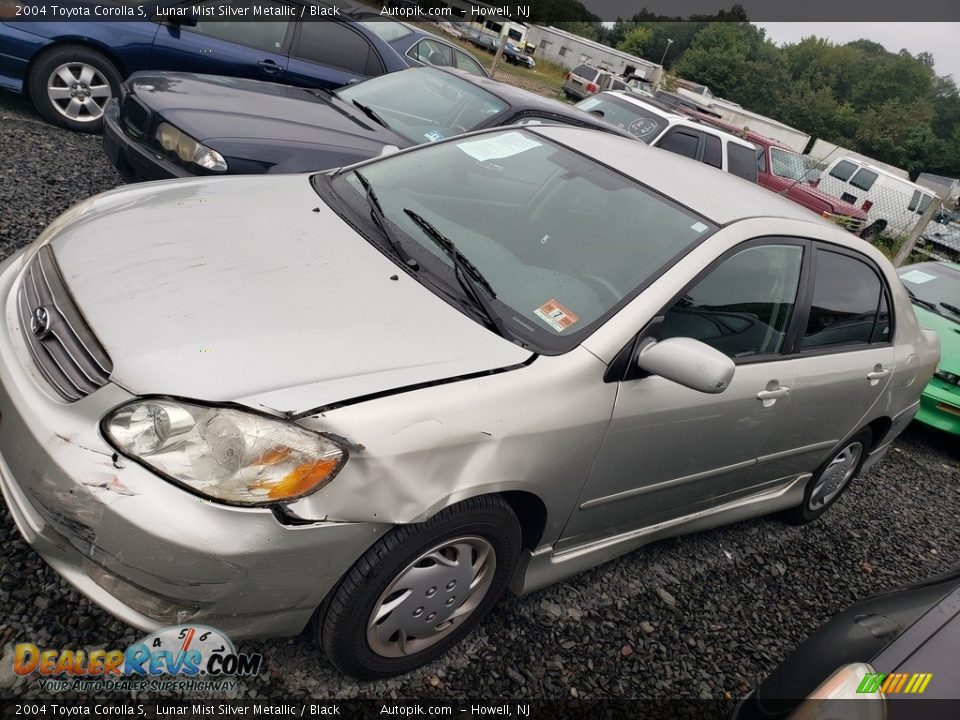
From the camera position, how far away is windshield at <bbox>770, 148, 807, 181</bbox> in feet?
46.9

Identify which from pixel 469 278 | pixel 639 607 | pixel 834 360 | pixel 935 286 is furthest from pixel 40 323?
pixel 935 286

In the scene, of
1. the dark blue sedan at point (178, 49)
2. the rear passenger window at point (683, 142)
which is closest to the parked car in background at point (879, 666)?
the dark blue sedan at point (178, 49)

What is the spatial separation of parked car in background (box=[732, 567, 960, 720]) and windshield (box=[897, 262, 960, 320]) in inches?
205

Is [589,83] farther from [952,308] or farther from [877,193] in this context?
[952,308]

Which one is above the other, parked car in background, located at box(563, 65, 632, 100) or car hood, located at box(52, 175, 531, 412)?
parked car in background, located at box(563, 65, 632, 100)

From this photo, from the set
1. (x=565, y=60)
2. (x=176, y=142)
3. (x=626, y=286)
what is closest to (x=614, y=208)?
(x=626, y=286)

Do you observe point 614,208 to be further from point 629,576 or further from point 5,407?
point 5,407

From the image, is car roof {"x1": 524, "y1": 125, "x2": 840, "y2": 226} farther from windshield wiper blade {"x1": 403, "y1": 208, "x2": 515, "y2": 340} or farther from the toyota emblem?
the toyota emblem

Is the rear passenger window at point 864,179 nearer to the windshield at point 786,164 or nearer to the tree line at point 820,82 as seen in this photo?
the windshield at point 786,164

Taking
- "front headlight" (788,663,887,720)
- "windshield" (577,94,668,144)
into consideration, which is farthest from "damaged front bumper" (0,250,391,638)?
"windshield" (577,94,668,144)

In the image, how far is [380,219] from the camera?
2.64 m

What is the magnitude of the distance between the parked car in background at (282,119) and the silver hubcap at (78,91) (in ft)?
4.44

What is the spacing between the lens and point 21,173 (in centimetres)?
488

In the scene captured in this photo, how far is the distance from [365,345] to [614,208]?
3.96 feet
